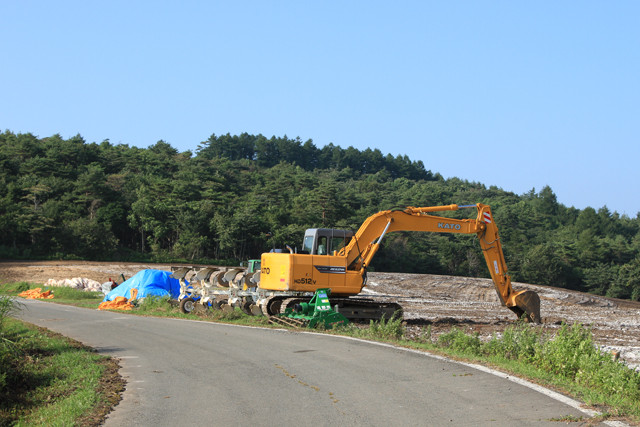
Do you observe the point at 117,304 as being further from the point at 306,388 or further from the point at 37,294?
the point at 306,388

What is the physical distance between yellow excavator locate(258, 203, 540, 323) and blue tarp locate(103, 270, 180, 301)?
876 cm

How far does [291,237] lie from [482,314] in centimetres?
3598

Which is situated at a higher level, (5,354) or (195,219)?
(195,219)

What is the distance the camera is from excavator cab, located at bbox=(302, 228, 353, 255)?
2041 centimetres

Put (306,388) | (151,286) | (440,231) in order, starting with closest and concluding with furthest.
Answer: (306,388)
(440,231)
(151,286)

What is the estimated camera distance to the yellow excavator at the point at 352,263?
19453mm

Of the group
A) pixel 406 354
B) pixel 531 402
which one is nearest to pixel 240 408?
pixel 531 402

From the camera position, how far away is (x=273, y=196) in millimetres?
84938

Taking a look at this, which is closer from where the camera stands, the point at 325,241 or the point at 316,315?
the point at 316,315

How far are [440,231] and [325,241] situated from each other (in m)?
3.92

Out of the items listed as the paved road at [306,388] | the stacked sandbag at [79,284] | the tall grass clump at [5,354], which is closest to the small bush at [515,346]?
the paved road at [306,388]

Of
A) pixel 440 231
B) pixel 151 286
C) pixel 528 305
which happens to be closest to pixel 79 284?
pixel 151 286

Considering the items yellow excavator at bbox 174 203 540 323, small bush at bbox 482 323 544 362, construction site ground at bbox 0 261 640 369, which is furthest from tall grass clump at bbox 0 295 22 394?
construction site ground at bbox 0 261 640 369

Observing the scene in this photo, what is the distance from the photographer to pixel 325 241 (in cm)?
2050
